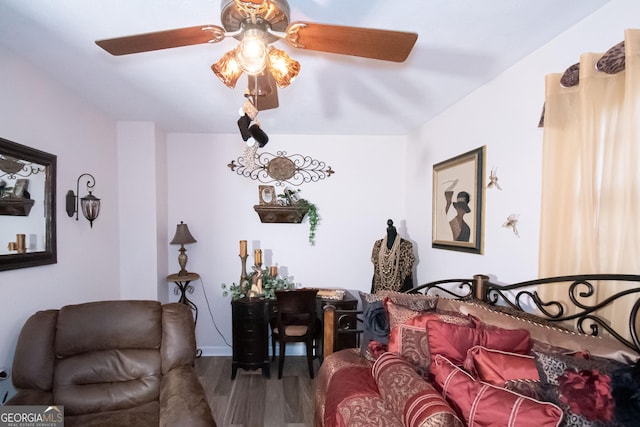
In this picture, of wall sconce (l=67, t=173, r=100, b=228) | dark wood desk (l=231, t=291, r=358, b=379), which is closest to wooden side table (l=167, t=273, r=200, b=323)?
dark wood desk (l=231, t=291, r=358, b=379)

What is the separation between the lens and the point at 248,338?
278 centimetres

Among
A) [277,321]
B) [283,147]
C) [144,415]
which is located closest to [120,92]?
[283,147]

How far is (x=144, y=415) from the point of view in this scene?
1.51m

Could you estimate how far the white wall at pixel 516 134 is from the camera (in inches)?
52.6

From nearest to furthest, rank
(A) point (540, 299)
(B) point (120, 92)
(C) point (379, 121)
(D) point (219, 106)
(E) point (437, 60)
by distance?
(A) point (540, 299)
(E) point (437, 60)
(B) point (120, 92)
(D) point (219, 106)
(C) point (379, 121)

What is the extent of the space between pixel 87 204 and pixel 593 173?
128 inches

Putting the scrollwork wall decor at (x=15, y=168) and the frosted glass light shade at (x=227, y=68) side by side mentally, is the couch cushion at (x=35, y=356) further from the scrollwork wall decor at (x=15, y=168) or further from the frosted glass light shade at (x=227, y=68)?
the frosted glass light shade at (x=227, y=68)

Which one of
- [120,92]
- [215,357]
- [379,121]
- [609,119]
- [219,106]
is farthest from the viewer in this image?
[215,357]

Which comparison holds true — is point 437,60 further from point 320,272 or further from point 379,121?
point 320,272

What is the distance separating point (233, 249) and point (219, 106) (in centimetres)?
155

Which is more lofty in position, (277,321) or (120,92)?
(120,92)

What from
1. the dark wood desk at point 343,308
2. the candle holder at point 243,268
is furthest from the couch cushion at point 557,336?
the candle holder at point 243,268

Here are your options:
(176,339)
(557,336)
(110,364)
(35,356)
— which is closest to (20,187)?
(35,356)

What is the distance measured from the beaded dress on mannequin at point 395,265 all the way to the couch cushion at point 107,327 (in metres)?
1.89
